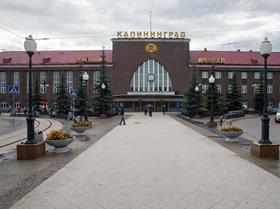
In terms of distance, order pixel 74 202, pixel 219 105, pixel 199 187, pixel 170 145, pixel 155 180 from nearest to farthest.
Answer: pixel 74 202 < pixel 199 187 < pixel 155 180 < pixel 170 145 < pixel 219 105

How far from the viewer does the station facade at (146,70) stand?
68.8 m

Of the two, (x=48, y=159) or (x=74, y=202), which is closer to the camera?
(x=74, y=202)

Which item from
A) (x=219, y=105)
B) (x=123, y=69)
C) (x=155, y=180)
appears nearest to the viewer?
(x=155, y=180)

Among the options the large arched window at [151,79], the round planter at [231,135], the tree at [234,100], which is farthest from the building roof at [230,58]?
the round planter at [231,135]

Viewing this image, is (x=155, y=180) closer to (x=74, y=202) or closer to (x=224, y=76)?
(x=74, y=202)

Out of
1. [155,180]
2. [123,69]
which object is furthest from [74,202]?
[123,69]

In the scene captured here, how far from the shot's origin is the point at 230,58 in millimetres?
72500

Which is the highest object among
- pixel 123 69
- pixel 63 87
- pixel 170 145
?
pixel 123 69

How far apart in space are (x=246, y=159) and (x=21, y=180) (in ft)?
21.3

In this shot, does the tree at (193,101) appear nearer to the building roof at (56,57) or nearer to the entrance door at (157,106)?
the entrance door at (157,106)

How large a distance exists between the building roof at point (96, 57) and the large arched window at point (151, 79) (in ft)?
21.6

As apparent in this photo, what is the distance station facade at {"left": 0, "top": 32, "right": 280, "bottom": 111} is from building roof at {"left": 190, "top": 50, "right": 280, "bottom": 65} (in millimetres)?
232

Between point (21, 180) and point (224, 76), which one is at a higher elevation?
point (224, 76)

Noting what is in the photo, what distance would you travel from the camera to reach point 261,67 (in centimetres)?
6981
